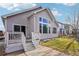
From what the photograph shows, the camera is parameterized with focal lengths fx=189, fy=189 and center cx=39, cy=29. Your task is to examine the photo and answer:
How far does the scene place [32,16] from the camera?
10.5 feet

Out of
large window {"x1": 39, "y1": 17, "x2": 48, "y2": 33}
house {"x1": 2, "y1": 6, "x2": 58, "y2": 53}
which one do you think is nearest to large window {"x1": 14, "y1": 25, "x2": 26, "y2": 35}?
house {"x1": 2, "y1": 6, "x2": 58, "y2": 53}

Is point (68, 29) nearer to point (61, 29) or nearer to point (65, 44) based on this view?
point (61, 29)

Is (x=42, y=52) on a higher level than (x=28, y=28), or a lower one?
lower

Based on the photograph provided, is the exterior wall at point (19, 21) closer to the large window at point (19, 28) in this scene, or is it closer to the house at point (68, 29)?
the large window at point (19, 28)

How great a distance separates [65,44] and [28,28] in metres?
0.69

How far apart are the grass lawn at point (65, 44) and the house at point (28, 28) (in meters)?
0.10

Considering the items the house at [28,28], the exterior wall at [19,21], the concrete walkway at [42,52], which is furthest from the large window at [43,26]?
the concrete walkway at [42,52]

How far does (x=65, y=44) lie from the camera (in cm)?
326

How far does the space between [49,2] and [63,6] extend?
246 mm

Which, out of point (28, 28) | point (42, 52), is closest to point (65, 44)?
point (42, 52)

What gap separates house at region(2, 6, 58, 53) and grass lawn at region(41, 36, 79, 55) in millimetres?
101

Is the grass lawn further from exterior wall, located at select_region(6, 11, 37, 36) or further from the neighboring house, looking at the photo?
exterior wall, located at select_region(6, 11, 37, 36)

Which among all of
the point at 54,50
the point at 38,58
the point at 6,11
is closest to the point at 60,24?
the point at 54,50

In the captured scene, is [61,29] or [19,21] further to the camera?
[61,29]
